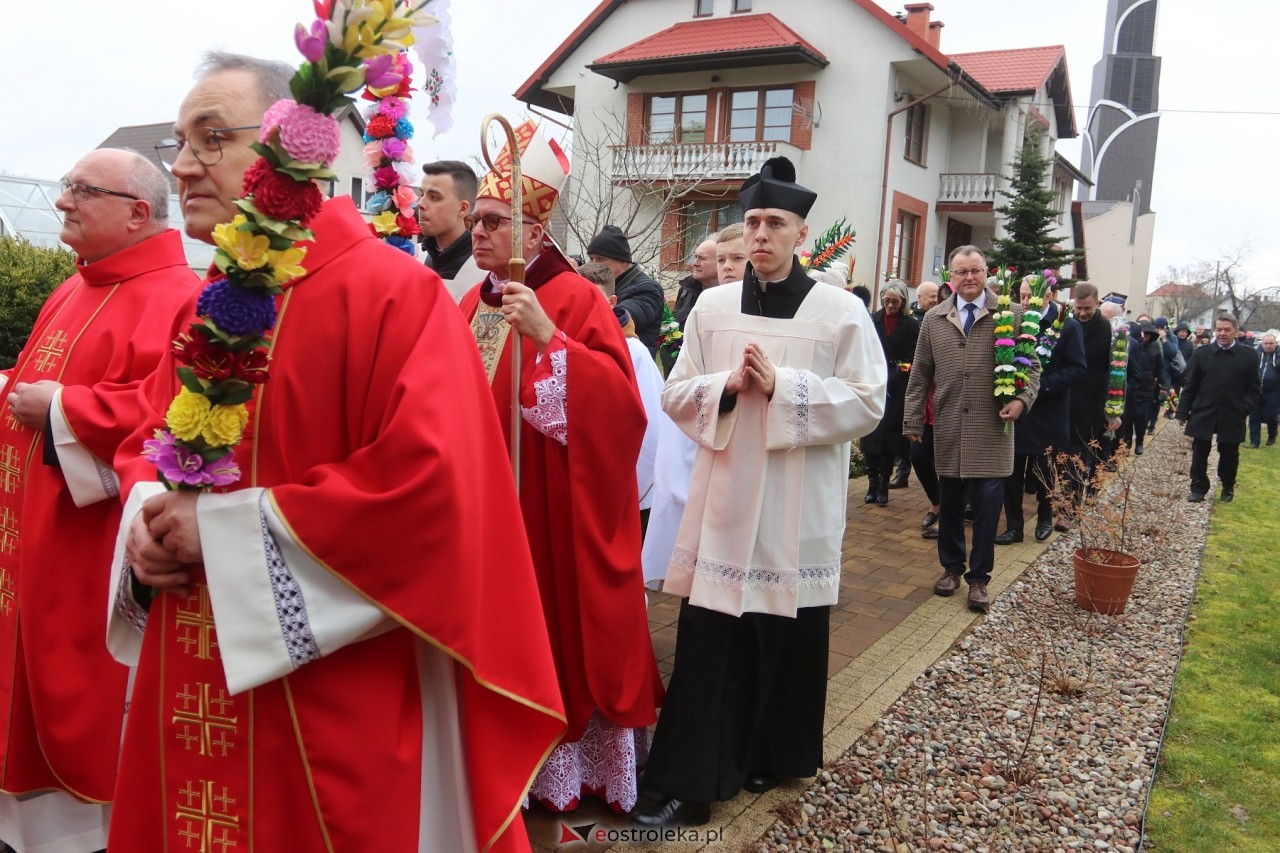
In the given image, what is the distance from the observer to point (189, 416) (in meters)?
1.77

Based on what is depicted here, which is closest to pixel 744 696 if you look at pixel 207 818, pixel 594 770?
pixel 594 770

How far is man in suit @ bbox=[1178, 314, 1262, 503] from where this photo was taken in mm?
11047

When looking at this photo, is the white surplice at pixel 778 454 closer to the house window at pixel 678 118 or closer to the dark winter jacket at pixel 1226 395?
the dark winter jacket at pixel 1226 395

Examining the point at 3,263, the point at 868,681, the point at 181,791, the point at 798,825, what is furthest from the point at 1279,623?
the point at 3,263

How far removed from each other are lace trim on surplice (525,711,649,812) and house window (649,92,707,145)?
77.2 feet

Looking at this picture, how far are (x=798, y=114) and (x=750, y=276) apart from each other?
22.7 metres

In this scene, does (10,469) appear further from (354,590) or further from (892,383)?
(892,383)

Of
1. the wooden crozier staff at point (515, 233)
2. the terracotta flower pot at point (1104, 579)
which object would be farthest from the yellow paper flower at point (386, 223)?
the terracotta flower pot at point (1104, 579)

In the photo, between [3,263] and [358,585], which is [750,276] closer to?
[358,585]

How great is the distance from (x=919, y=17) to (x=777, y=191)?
1031 inches

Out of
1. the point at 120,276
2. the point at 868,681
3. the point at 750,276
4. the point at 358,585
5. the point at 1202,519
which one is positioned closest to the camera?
the point at 358,585

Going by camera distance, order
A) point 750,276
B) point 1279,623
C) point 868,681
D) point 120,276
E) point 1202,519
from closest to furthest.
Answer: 1. point 120,276
2. point 750,276
3. point 868,681
4. point 1279,623
5. point 1202,519

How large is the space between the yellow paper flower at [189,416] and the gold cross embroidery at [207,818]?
0.73 metres

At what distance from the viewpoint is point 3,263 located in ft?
25.7
